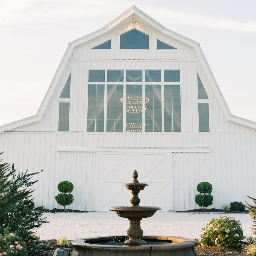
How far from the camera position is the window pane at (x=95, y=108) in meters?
17.6

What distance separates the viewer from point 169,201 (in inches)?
681

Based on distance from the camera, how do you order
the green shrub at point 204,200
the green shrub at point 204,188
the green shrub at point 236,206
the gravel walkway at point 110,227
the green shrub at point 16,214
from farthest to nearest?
the green shrub at point 236,206
the green shrub at point 204,188
the green shrub at point 204,200
the gravel walkway at point 110,227
the green shrub at point 16,214

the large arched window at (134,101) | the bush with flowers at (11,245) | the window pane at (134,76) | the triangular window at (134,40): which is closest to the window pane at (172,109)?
the large arched window at (134,101)

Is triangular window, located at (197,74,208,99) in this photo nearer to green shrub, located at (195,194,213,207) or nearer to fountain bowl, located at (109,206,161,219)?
green shrub, located at (195,194,213,207)

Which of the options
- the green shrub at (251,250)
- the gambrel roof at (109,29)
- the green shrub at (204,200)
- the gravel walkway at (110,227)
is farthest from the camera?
the gambrel roof at (109,29)

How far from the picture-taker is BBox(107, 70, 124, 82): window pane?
17922mm

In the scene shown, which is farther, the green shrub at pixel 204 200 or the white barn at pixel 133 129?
the white barn at pixel 133 129

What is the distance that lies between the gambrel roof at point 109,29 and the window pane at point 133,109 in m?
2.82

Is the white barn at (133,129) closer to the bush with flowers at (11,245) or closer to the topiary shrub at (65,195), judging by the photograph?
the topiary shrub at (65,195)

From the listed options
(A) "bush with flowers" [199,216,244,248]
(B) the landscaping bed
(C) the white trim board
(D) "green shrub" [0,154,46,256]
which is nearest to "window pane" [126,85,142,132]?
(C) the white trim board

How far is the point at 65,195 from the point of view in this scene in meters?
16.6

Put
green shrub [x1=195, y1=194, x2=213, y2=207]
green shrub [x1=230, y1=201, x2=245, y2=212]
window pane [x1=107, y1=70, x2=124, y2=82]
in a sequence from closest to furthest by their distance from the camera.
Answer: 1. green shrub [x1=195, y1=194, x2=213, y2=207]
2. green shrub [x1=230, y1=201, x2=245, y2=212]
3. window pane [x1=107, y1=70, x2=124, y2=82]

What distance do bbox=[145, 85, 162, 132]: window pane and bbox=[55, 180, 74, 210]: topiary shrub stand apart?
413 cm

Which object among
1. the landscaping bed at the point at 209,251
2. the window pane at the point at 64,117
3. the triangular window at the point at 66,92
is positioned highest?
the triangular window at the point at 66,92
